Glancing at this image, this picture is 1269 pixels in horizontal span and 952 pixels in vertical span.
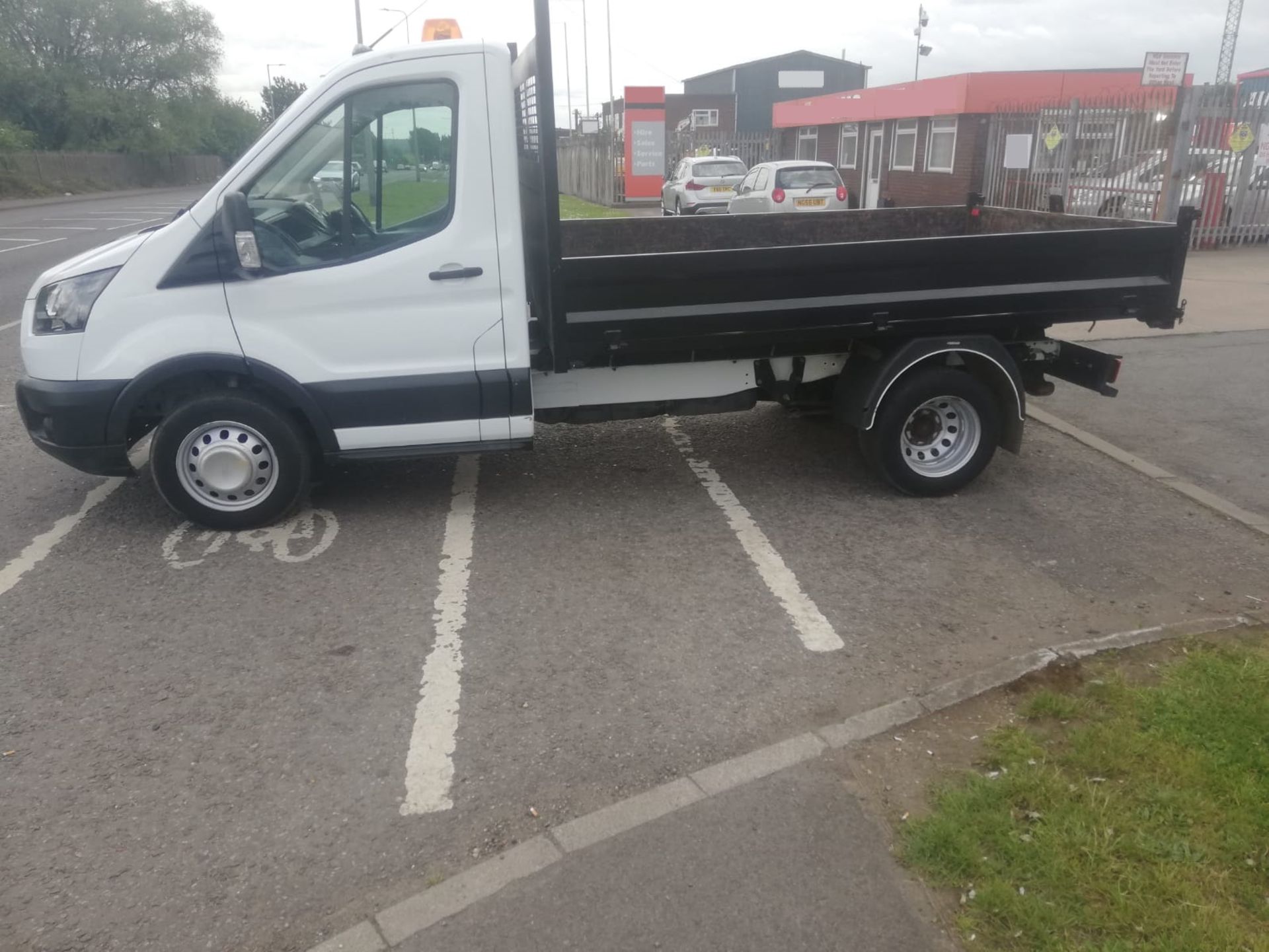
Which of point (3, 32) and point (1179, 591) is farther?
point (3, 32)

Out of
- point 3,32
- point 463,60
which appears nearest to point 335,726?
point 463,60

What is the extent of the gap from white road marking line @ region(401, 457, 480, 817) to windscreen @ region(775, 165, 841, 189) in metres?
15.6

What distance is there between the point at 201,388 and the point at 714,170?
2063 centimetres

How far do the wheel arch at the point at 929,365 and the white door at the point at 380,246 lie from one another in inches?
81.1

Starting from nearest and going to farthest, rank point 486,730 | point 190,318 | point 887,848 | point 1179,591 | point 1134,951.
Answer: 1. point 1134,951
2. point 887,848
3. point 486,730
4. point 1179,591
5. point 190,318

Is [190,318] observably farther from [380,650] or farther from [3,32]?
[3,32]

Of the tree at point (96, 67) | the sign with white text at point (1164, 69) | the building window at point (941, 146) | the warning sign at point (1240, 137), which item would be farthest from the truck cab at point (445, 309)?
the tree at point (96, 67)

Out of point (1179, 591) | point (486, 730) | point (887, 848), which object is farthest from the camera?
→ point (1179, 591)

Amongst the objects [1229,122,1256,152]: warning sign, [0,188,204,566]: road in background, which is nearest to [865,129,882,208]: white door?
[1229,122,1256,152]: warning sign

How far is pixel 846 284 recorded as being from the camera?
5.51m

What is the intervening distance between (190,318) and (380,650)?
2060 millimetres

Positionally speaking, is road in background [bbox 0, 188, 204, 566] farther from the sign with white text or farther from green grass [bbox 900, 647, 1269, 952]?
the sign with white text

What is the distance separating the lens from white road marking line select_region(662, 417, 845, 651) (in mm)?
4465

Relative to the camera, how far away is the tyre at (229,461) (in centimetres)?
532
